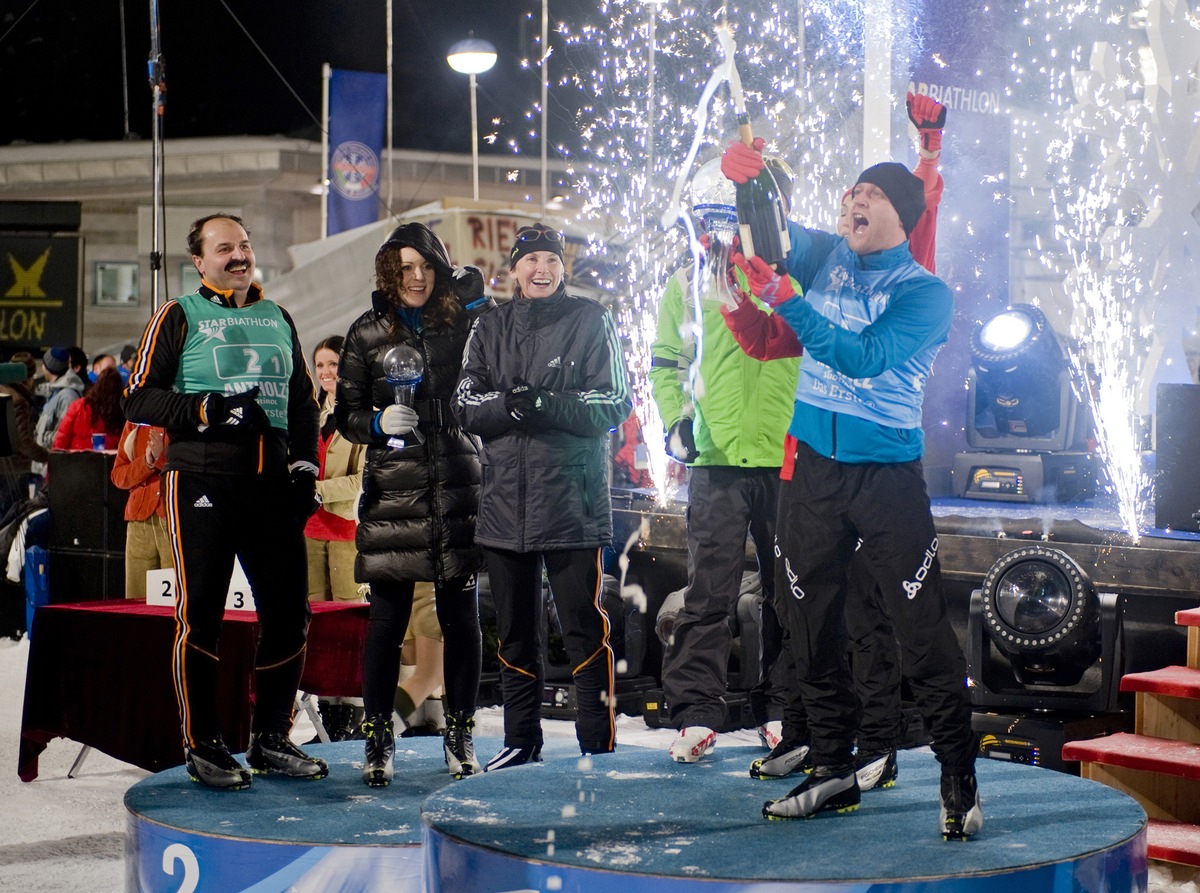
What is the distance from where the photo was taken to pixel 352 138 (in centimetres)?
1430

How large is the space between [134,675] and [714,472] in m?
2.07

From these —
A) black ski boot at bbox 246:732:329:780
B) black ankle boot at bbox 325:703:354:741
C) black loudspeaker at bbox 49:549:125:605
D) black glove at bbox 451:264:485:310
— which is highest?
black glove at bbox 451:264:485:310

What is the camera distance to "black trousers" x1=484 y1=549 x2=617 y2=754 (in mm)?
3742

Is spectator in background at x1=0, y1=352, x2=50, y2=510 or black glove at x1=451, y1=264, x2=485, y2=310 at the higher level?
black glove at x1=451, y1=264, x2=485, y2=310

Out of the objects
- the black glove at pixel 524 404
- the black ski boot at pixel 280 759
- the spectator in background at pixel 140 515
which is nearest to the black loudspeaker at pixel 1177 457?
the black glove at pixel 524 404

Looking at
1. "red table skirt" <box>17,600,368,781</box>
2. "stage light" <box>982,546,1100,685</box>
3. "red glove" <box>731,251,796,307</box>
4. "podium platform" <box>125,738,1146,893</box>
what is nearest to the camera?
"podium platform" <box>125,738,1146,893</box>

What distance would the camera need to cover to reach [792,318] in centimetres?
282

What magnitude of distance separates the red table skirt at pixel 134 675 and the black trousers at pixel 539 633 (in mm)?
1064

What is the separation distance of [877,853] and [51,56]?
18.9m

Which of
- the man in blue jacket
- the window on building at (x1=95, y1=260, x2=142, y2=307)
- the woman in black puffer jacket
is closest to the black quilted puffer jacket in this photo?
the woman in black puffer jacket

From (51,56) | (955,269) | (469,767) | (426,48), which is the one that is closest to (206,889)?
(469,767)

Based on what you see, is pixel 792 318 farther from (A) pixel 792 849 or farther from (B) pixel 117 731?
(B) pixel 117 731

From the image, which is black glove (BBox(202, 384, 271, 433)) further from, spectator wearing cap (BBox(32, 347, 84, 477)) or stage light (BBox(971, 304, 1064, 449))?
spectator wearing cap (BBox(32, 347, 84, 477))

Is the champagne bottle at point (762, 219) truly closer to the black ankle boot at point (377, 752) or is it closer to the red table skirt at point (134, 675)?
the black ankle boot at point (377, 752)
